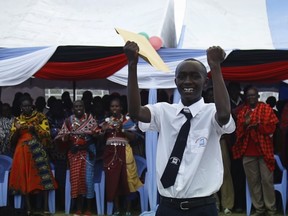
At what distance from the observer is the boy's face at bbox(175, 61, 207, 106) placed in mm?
2559

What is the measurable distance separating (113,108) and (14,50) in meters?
1.34

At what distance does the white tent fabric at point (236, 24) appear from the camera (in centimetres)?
657

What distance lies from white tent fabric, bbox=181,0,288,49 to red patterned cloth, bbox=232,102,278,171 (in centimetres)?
82

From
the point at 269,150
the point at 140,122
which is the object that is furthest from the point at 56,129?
the point at 140,122

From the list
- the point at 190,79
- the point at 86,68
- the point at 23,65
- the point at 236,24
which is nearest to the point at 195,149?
the point at 190,79

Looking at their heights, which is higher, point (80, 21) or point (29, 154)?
point (80, 21)

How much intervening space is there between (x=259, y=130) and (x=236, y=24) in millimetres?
1688

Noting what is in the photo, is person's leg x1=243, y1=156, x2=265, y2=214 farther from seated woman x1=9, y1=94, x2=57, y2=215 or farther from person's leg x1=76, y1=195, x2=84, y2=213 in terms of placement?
seated woman x1=9, y1=94, x2=57, y2=215

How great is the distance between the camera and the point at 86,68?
6223 mm

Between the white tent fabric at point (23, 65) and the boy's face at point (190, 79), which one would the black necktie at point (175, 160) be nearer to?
the boy's face at point (190, 79)

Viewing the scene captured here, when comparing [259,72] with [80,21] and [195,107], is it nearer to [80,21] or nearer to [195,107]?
[80,21]

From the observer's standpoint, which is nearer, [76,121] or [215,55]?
[215,55]

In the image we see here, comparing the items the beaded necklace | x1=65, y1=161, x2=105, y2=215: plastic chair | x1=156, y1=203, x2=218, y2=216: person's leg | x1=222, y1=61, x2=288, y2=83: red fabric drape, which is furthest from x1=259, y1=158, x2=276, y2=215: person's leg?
x1=156, y1=203, x2=218, y2=216: person's leg

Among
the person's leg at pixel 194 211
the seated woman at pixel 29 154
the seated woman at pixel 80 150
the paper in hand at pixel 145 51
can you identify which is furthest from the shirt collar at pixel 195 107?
the seated woman at pixel 29 154
